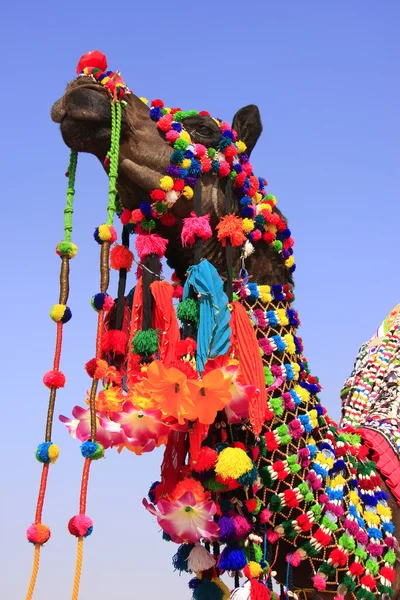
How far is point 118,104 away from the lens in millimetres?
3586

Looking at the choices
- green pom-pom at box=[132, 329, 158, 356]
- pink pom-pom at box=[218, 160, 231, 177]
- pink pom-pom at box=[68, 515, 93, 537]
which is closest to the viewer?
pink pom-pom at box=[68, 515, 93, 537]

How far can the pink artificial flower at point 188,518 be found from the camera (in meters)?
3.41

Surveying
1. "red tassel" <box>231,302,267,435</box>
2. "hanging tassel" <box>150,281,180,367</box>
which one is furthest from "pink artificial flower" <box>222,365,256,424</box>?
"hanging tassel" <box>150,281,180,367</box>

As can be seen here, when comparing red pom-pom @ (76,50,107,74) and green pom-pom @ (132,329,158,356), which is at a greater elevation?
Result: red pom-pom @ (76,50,107,74)

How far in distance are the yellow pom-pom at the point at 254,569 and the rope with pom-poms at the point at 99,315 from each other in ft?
2.52

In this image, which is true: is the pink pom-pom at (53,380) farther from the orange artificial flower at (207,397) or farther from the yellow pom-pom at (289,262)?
the yellow pom-pom at (289,262)

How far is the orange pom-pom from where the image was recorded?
3713 mm

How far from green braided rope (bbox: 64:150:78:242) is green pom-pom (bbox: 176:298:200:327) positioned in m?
0.57

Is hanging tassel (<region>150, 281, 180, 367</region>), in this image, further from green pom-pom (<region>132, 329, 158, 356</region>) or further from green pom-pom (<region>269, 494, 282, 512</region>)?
green pom-pom (<region>269, 494, 282, 512</region>)

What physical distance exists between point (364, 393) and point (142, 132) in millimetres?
2714

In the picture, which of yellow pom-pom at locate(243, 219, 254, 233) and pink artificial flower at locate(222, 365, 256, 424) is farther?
yellow pom-pom at locate(243, 219, 254, 233)

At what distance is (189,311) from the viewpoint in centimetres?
354

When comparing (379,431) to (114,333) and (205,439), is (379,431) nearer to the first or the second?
(205,439)

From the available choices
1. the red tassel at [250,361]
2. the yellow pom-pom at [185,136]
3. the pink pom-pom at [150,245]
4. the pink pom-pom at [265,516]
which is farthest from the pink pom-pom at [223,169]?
the pink pom-pom at [265,516]
